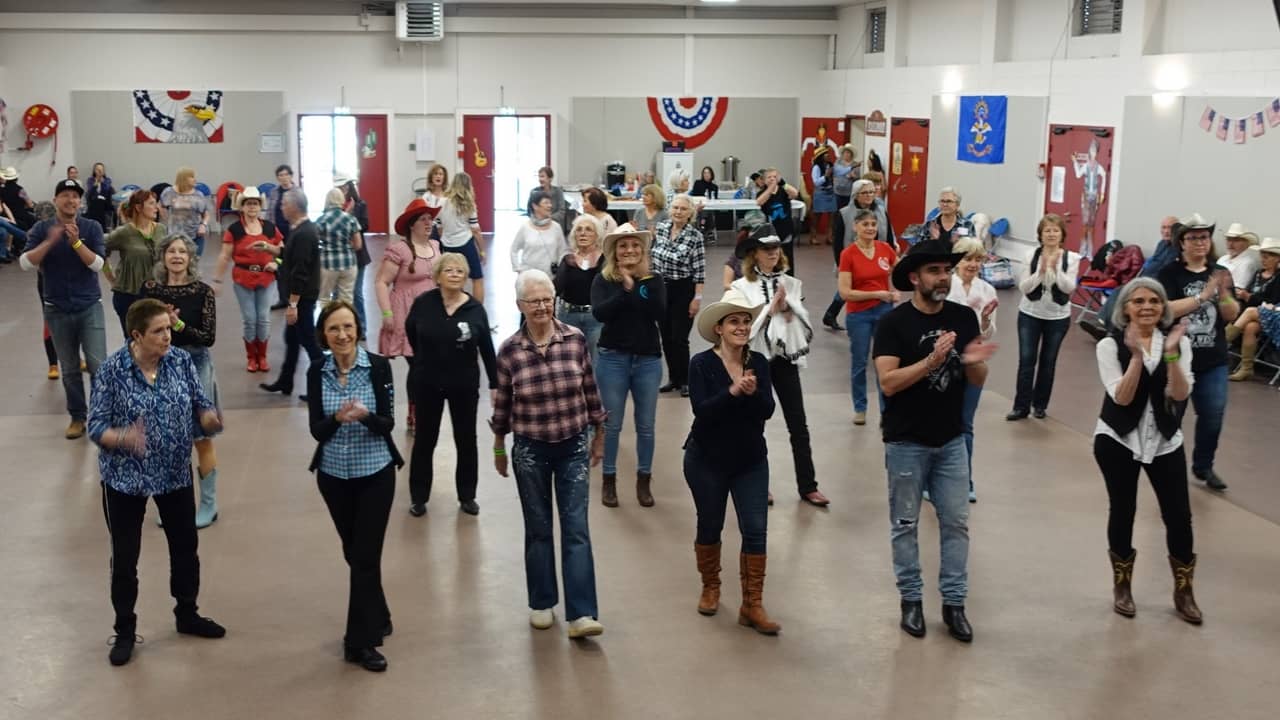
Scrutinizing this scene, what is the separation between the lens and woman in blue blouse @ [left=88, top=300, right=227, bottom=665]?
5023 mm

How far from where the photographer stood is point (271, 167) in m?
22.2

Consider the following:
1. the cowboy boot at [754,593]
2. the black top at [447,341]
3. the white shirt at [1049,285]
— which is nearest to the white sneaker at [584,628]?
the cowboy boot at [754,593]

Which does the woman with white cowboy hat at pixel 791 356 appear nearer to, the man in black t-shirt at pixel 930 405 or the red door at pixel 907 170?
the man in black t-shirt at pixel 930 405

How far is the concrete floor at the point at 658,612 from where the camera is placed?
4.92m

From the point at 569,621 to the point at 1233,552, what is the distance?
11.5ft

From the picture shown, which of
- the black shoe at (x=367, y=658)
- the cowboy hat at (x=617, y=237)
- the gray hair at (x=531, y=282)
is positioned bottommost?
the black shoe at (x=367, y=658)

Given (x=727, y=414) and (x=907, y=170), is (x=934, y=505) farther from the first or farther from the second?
(x=907, y=170)

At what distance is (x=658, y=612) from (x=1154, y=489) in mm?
2226

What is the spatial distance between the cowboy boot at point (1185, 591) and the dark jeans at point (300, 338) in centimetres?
597

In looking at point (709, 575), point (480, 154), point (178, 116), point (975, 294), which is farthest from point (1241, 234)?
point (178, 116)

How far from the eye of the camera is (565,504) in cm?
539

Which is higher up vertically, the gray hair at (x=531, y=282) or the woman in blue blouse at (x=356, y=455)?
the gray hair at (x=531, y=282)

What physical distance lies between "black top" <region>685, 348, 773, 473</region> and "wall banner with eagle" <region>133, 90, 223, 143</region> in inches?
731

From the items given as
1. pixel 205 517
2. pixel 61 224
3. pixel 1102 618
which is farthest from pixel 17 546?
pixel 1102 618
